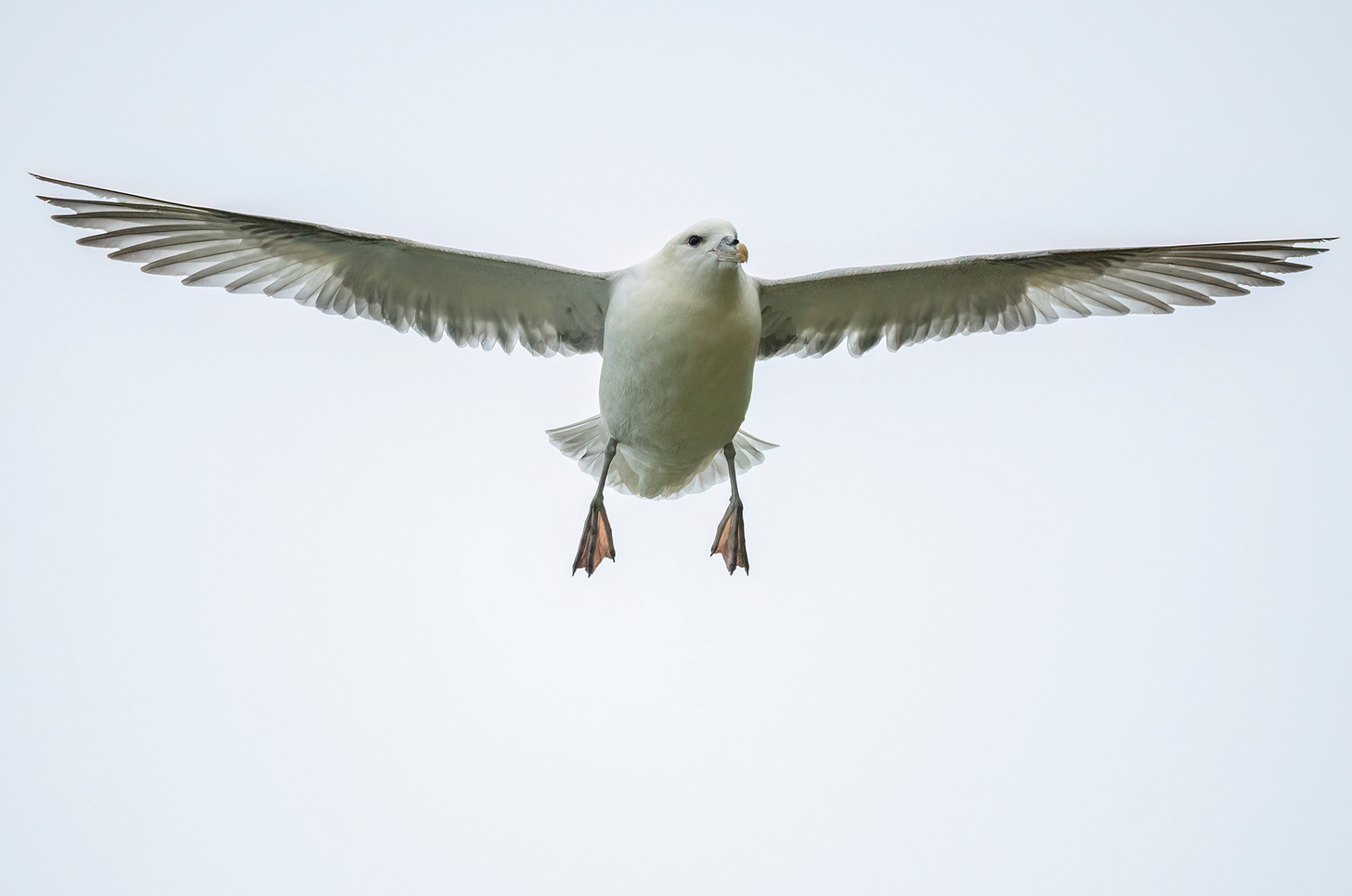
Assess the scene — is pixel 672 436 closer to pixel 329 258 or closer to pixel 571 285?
pixel 571 285

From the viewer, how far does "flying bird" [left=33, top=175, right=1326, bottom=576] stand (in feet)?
21.0

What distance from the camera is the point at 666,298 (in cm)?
634

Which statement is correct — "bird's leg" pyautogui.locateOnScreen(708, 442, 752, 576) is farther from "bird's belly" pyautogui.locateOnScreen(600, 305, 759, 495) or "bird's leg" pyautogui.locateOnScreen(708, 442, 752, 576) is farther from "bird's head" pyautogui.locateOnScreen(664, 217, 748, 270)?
"bird's head" pyautogui.locateOnScreen(664, 217, 748, 270)

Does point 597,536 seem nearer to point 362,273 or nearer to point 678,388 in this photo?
point 678,388

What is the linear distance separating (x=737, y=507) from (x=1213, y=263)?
3236 millimetres

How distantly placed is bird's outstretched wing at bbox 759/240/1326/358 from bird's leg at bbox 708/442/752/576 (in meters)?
0.83

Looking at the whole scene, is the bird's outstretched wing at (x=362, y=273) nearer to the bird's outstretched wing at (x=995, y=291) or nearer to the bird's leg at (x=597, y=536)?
the bird's leg at (x=597, y=536)

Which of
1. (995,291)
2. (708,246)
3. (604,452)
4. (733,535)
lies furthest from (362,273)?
(995,291)

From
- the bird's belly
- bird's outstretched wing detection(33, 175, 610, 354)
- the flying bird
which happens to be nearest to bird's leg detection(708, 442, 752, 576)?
the flying bird

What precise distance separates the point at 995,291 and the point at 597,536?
289 centimetres

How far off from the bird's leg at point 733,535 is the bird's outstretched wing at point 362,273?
1.16 metres

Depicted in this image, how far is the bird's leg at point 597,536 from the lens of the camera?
24.3ft

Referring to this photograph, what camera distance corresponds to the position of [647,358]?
6.43 meters

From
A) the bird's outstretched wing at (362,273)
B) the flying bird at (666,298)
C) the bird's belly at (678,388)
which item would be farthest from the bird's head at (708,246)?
the bird's outstretched wing at (362,273)
